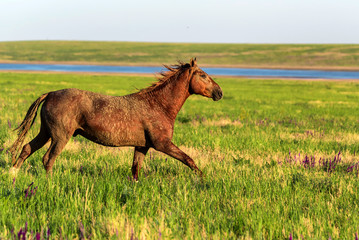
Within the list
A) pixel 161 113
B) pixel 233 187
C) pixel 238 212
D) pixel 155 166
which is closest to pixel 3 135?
pixel 155 166

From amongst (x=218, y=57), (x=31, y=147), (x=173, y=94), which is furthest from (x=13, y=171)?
(x=218, y=57)

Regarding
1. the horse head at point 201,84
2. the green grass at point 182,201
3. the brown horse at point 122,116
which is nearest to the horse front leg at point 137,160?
the brown horse at point 122,116

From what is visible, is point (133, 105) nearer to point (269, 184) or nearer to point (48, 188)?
point (48, 188)

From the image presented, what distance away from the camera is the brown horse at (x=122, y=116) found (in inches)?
243

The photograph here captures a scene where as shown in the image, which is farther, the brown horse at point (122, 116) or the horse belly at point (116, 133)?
the horse belly at point (116, 133)

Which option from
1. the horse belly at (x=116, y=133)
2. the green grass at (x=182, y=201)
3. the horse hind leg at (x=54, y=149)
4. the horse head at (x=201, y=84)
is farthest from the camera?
the horse head at (x=201, y=84)

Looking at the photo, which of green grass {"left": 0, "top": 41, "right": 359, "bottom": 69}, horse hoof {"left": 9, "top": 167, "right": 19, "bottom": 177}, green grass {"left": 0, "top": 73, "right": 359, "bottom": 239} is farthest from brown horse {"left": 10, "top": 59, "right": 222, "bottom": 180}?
green grass {"left": 0, "top": 41, "right": 359, "bottom": 69}

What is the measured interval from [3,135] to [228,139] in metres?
5.64

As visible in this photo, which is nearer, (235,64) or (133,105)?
(133,105)

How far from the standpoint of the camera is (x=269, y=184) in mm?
5965

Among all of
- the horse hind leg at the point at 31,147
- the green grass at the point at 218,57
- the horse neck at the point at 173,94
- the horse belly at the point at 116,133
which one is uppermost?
the horse neck at the point at 173,94

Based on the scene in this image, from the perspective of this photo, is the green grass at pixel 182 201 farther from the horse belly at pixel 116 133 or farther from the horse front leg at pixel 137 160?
the horse belly at pixel 116 133

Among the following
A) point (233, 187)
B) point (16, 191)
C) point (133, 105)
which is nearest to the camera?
point (16, 191)

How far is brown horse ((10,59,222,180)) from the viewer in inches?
243
